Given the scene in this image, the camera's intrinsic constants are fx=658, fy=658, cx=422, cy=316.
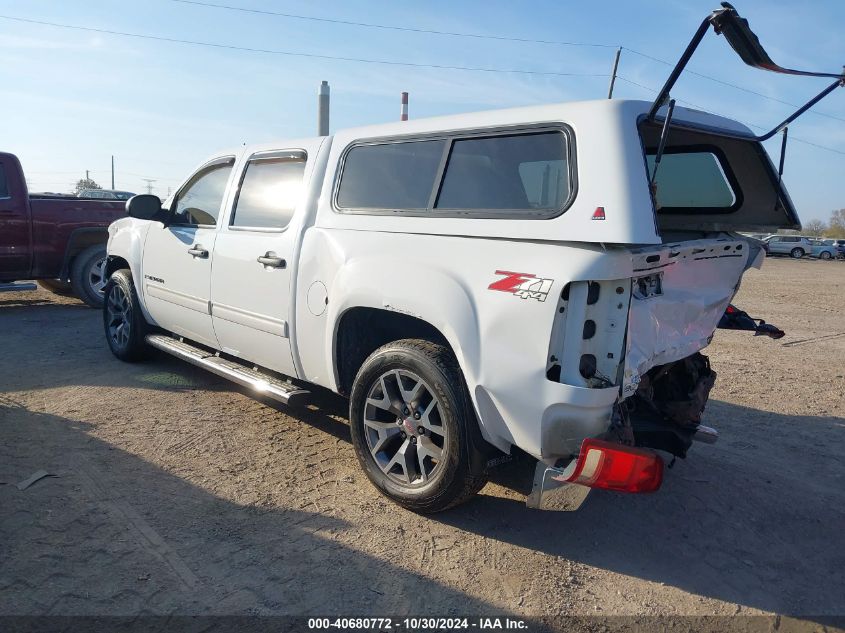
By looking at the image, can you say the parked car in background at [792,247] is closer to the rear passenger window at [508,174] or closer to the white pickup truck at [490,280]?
the white pickup truck at [490,280]

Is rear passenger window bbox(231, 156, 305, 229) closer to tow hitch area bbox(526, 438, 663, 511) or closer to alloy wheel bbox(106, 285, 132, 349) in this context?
alloy wheel bbox(106, 285, 132, 349)

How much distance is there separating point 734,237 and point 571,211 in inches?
72.5

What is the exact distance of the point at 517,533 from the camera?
342 centimetres

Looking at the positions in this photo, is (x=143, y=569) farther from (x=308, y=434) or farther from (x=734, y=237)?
(x=734, y=237)

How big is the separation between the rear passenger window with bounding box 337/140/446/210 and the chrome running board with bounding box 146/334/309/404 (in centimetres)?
125

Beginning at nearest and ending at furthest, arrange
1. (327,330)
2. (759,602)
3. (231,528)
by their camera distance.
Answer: (759,602)
(231,528)
(327,330)

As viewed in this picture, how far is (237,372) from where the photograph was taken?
4684 millimetres

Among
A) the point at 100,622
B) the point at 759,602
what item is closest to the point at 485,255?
the point at 759,602

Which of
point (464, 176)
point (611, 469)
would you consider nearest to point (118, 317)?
point (464, 176)

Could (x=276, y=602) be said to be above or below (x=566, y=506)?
below

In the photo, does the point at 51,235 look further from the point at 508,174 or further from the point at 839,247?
the point at 839,247

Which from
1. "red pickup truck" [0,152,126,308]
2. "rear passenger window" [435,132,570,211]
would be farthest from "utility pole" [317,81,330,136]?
"rear passenger window" [435,132,570,211]

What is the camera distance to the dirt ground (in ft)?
9.29

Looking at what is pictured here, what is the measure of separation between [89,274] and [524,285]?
333 inches
